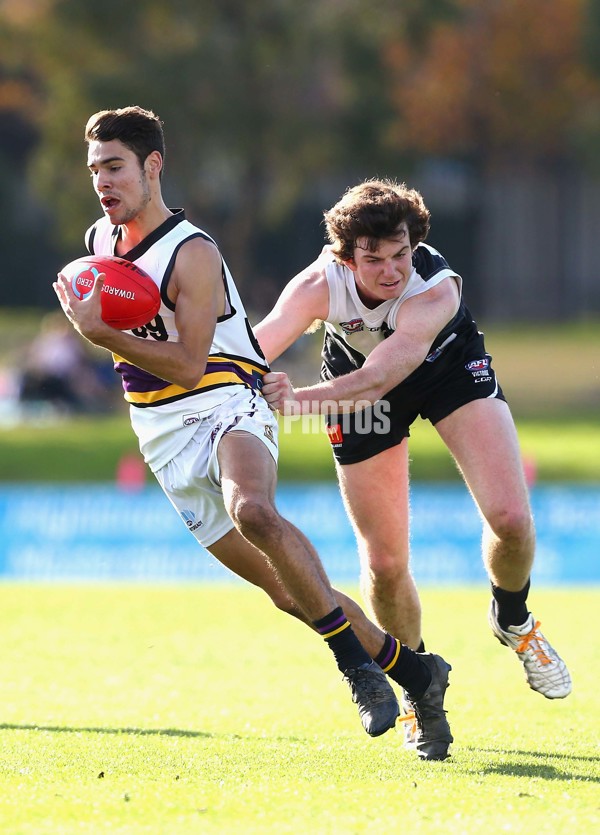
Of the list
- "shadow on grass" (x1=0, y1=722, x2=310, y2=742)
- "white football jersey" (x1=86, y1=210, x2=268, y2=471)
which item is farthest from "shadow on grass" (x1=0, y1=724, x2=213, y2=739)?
"white football jersey" (x1=86, y1=210, x2=268, y2=471)

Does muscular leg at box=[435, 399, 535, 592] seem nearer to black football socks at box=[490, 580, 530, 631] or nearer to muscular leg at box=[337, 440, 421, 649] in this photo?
black football socks at box=[490, 580, 530, 631]

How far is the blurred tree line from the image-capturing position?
2831 centimetres

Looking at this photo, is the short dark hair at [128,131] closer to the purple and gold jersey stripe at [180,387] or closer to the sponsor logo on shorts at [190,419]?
the purple and gold jersey stripe at [180,387]

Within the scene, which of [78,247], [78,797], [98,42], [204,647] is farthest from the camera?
[78,247]

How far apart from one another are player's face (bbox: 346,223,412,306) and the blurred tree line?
64.9 ft

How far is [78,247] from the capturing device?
3400cm

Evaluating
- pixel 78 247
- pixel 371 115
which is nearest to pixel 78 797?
pixel 371 115

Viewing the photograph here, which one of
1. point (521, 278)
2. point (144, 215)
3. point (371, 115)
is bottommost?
point (521, 278)

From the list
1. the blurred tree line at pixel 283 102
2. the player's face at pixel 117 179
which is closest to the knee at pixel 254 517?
the player's face at pixel 117 179

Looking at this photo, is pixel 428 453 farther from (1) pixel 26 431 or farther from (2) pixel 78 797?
(2) pixel 78 797

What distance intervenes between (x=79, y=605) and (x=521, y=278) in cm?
2921

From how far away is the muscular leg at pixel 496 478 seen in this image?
599cm

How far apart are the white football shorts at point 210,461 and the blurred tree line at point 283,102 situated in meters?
19.9

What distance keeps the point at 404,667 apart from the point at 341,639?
40 cm
